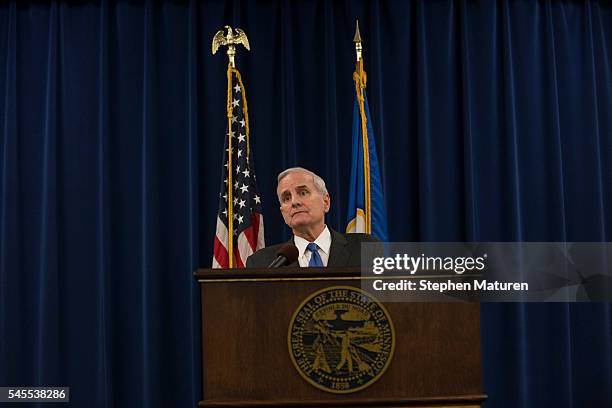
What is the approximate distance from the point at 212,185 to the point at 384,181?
122 cm

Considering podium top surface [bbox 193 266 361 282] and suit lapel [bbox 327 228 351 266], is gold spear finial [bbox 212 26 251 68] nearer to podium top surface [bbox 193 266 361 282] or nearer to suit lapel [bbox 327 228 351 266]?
suit lapel [bbox 327 228 351 266]

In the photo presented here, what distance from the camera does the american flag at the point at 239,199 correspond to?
5422 mm

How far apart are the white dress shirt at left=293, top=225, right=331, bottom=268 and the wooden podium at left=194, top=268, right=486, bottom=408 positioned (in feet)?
4.39

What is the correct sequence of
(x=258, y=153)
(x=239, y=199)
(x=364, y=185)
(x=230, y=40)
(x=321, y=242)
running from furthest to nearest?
(x=258, y=153) → (x=239, y=199) → (x=364, y=185) → (x=230, y=40) → (x=321, y=242)

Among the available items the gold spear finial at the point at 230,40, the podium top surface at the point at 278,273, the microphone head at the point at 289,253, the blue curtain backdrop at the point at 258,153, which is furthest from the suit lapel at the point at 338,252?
the blue curtain backdrop at the point at 258,153

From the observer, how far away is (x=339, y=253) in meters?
4.21

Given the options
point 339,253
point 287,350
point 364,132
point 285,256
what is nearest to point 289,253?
point 285,256

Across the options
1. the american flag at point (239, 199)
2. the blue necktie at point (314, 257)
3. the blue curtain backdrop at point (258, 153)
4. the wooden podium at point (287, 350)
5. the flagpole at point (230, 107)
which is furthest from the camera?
the blue curtain backdrop at point (258, 153)

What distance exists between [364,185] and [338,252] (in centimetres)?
120

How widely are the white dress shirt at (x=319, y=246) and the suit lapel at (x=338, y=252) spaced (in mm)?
33

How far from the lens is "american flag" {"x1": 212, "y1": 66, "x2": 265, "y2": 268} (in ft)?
17.8

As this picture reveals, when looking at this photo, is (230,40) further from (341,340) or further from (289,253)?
(341,340)

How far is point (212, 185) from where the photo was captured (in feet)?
20.3

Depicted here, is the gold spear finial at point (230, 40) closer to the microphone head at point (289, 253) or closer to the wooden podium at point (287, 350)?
the microphone head at point (289, 253)
